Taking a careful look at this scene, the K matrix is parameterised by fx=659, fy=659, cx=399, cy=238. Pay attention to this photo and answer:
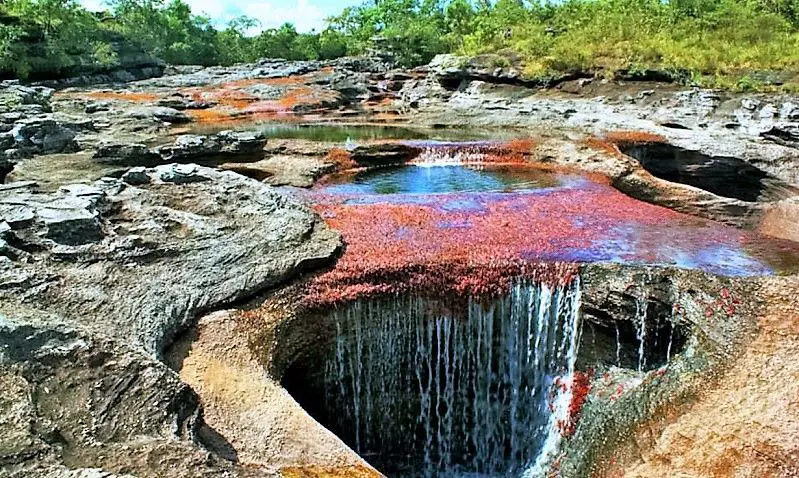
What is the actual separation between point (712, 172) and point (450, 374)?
14387 millimetres

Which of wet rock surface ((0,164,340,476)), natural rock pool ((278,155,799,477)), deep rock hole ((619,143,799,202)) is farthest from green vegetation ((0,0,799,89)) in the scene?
wet rock surface ((0,164,340,476))

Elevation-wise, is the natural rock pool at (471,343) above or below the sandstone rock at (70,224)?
below

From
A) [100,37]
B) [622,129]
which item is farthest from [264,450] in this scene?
[100,37]

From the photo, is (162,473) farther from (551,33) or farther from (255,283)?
(551,33)

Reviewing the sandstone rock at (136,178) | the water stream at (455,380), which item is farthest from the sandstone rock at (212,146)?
the water stream at (455,380)

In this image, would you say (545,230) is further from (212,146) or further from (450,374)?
(212,146)

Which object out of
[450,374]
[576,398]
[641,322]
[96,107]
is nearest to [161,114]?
[96,107]

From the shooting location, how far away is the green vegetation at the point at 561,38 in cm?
2933

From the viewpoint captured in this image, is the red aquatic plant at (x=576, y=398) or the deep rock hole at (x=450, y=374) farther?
the deep rock hole at (x=450, y=374)

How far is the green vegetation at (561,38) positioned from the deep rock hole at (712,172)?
19.7 ft

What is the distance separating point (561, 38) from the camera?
3712 centimetres

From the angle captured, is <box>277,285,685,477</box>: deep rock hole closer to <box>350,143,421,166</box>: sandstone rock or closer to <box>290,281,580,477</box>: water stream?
<box>290,281,580,477</box>: water stream

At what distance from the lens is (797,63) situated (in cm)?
2670

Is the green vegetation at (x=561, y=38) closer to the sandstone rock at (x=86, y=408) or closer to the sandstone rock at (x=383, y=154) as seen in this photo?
the sandstone rock at (x=383, y=154)
